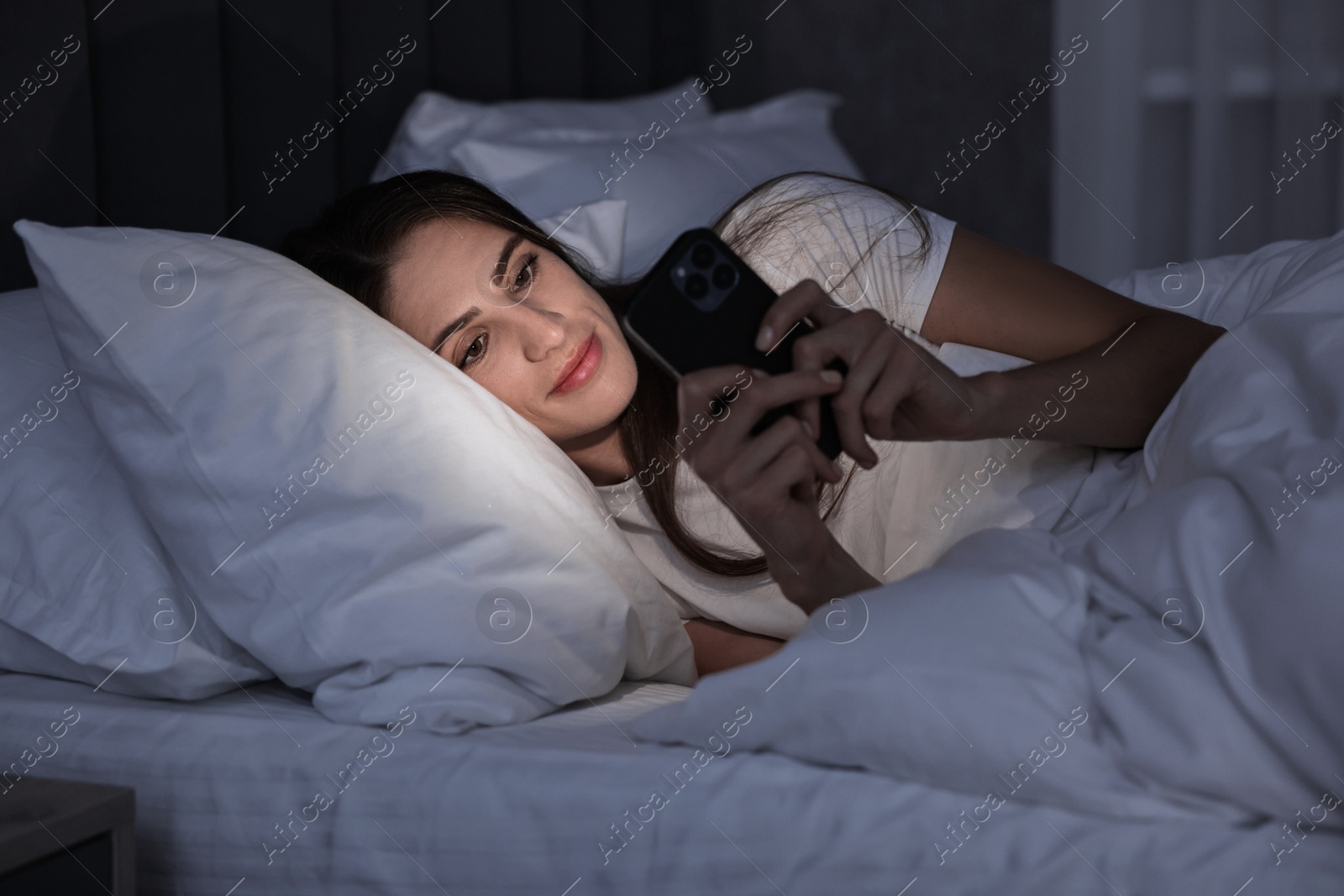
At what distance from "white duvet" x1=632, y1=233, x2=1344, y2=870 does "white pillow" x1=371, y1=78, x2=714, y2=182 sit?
0.95 metres

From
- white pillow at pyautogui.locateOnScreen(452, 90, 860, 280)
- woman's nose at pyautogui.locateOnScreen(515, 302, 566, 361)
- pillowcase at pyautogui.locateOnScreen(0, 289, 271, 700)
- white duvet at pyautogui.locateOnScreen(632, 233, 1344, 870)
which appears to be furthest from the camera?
white pillow at pyautogui.locateOnScreen(452, 90, 860, 280)

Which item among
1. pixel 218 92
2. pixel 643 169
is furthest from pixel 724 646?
pixel 218 92

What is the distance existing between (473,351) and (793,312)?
0.37 m

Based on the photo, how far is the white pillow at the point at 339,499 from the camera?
74 centimetres

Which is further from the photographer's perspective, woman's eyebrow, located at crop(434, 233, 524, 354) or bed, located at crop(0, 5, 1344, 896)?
woman's eyebrow, located at crop(434, 233, 524, 354)

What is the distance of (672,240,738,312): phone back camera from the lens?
700mm

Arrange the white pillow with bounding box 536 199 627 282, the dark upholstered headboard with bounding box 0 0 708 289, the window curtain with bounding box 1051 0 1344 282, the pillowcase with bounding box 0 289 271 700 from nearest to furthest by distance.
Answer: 1. the pillowcase with bounding box 0 289 271 700
2. the dark upholstered headboard with bounding box 0 0 708 289
3. the white pillow with bounding box 536 199 627 282
4. the window curtain with bounding box 1051 0 1344 282

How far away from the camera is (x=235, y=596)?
758mm

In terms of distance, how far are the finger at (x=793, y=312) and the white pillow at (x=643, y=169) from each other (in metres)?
0.64

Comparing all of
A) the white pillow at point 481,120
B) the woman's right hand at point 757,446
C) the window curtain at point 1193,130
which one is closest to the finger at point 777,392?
the woman's right hand at point 757,446

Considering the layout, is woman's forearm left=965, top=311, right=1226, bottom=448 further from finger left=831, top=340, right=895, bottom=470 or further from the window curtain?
the window curtain

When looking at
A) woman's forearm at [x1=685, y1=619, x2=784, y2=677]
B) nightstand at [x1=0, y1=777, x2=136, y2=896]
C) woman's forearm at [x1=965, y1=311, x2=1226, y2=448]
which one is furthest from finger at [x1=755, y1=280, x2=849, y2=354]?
nightstand at [x1=0, y1=777, x2=136, y2=896]

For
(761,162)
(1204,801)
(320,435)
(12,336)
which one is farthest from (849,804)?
(761,162)

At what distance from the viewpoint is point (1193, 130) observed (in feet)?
6.39
